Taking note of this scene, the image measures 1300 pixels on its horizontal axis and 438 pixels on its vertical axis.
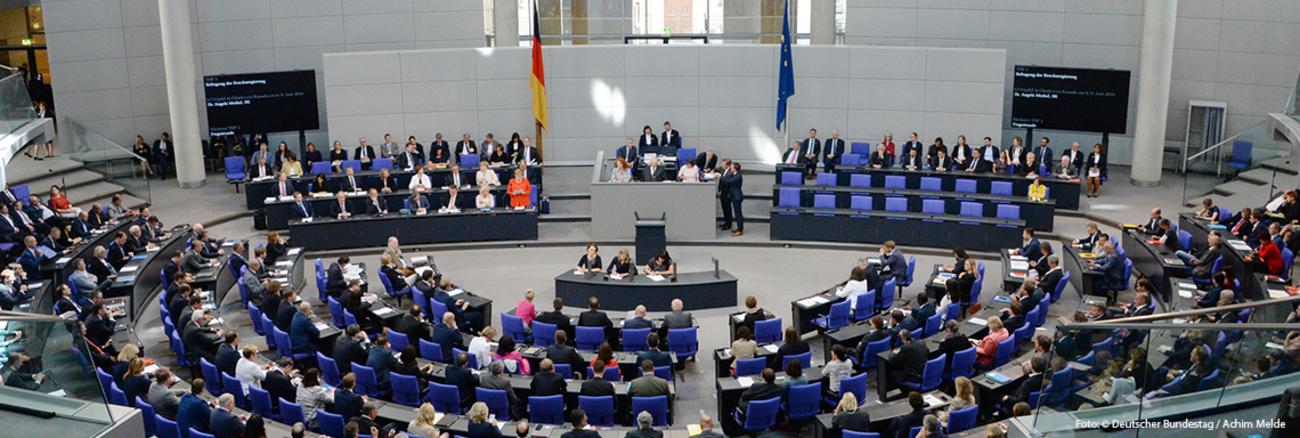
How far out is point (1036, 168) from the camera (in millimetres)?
20312

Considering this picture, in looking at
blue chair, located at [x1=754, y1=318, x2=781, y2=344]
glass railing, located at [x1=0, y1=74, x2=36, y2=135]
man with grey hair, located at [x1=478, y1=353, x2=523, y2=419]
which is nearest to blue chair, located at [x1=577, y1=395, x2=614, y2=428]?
man with grey hair, located at [x1=478, y1=353, x2=523, y2=419]

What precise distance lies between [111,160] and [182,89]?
6.89 feet

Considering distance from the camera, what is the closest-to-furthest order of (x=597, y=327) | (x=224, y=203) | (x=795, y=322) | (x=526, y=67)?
(x=597, y=327) → (x=795, y=322) → (x=224, y=203) → (x=526, y=67)

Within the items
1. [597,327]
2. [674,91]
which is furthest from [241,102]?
[597,327]

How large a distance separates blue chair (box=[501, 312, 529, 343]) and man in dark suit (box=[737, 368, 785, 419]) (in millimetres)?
3630

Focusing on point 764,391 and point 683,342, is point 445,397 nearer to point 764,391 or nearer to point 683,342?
point 683,342

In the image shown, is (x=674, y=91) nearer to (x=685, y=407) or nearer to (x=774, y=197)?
(x=774, y=197)

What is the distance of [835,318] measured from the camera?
44.9 feet

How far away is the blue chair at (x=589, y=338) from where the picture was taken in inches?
500

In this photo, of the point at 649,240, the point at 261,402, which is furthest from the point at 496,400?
the point at 649,240

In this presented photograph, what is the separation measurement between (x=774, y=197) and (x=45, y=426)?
14.2 metres

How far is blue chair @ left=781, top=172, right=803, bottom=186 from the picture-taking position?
19688mm

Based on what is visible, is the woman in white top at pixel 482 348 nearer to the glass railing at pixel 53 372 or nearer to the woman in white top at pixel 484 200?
the glass railing at pixel 53 372

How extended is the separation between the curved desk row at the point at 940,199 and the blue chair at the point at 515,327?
7.23m
